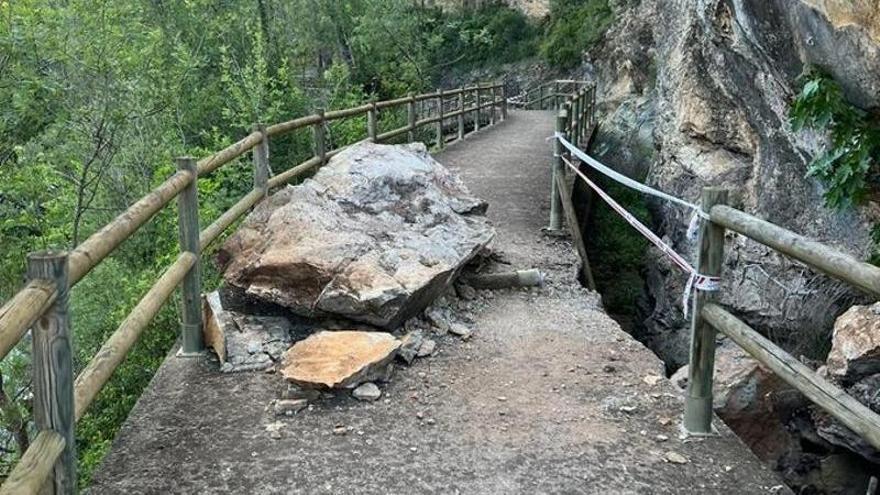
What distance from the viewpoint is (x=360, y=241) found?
515 centimetres

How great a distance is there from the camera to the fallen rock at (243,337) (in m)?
4.48

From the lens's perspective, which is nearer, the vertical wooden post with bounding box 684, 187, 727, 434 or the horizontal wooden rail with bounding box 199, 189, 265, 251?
the vertical wooden post with bounding box 684, 187, 727, 434

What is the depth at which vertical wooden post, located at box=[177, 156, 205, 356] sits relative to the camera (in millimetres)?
4422

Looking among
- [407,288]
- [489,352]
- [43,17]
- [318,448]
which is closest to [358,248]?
[407,288]

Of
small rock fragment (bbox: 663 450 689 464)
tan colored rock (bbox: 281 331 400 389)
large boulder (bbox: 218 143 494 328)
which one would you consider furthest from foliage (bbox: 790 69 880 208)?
tan colored rock (bbox: 281 331 400 389)

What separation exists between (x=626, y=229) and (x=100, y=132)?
895cm

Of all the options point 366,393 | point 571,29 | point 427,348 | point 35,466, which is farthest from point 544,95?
point 35,466

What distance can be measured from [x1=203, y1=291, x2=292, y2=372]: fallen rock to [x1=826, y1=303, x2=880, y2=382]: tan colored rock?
4593 millimetres

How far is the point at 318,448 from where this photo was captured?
3.62 meters

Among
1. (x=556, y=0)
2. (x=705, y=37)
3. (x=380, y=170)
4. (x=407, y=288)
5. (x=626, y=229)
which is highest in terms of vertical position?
(x=556, y=0)

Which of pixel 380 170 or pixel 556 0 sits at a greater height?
pixel 556 0

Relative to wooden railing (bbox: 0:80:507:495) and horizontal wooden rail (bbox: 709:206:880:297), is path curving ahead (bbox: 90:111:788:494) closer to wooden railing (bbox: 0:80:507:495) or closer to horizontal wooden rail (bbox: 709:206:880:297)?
wooden railing (bbox: 0:80:507:495)

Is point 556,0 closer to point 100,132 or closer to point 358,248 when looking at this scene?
point 100,132

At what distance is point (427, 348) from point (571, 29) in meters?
32.5
